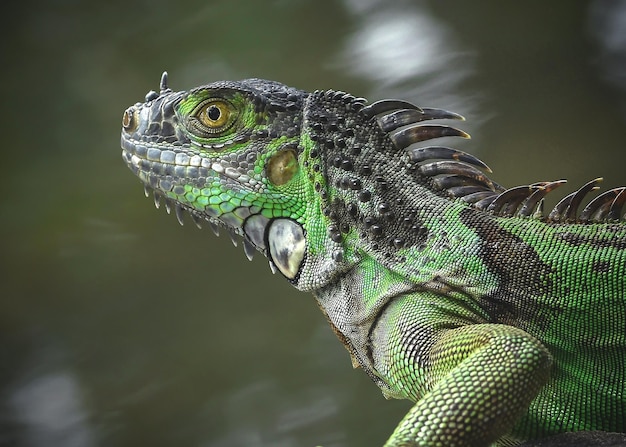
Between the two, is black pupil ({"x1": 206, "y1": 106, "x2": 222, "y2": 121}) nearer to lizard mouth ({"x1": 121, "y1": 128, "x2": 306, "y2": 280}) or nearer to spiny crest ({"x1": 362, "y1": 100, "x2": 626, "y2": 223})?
lizard mouth ({"x1": 121, "y1": 128, "x2": 306, "y2": 280})

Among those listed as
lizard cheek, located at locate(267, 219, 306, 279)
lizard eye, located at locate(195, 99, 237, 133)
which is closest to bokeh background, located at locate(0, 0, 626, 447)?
lizard eye, located at locate(195, 99, 237, 133)

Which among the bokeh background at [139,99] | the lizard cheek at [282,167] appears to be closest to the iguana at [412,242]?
the lizard cheek at [282,167]

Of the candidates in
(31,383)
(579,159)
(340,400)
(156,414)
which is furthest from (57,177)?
(579,159)

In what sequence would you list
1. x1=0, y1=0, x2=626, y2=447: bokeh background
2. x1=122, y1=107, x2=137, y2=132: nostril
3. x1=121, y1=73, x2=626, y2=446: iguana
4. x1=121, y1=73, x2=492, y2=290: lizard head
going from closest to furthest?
x1=121, y1=73, x2=626, y2=446: iguana
x1=121, y1=73, x2=492, y2=290: lizard head
x1=122, y1=107, x2=137, y2=132: nostril
x1=0, y1=0, x2=626, y2=447: bokeh background

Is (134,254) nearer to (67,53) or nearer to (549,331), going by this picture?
(67,53)

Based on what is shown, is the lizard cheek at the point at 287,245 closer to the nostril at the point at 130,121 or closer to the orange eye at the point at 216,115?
the orange eye at the point at 216,115
